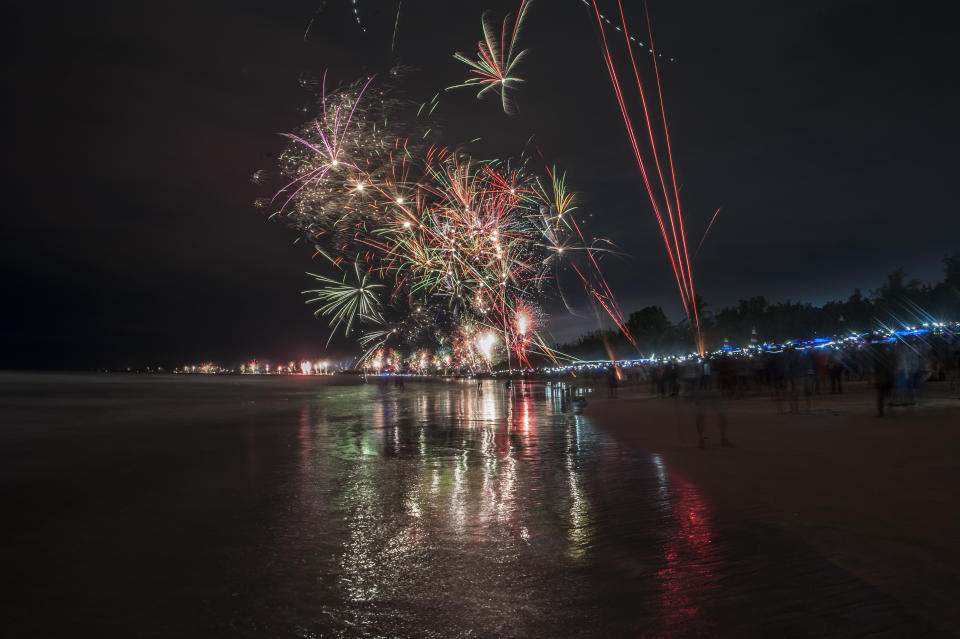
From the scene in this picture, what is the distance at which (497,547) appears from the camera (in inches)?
208

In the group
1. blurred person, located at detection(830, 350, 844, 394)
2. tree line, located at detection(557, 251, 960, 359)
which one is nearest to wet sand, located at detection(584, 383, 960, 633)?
blurred person, located at detection(830, 350, 844, 394)

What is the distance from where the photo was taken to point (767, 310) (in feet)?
266

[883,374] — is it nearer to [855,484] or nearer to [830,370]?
[855,484]

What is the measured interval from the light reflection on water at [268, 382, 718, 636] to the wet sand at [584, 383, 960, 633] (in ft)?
2.53

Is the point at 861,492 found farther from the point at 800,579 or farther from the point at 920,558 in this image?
the point at 800,579

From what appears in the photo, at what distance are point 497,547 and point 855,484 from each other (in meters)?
4.79

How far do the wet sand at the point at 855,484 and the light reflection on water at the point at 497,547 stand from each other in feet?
2.53

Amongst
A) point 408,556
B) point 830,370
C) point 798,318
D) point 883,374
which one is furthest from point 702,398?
point 798,318

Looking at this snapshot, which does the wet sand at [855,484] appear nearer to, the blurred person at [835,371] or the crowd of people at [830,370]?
the crowd of people at [830,370]

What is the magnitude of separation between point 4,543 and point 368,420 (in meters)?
14.6

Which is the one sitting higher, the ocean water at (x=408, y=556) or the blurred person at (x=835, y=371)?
the blurred person at (x=835, y=371)

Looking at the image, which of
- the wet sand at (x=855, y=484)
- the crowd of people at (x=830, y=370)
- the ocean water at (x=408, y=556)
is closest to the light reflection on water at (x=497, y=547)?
the ocean water at (x=408, y=556)

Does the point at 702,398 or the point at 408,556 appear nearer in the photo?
the point at 408,556

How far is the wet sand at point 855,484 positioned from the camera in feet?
14.4
